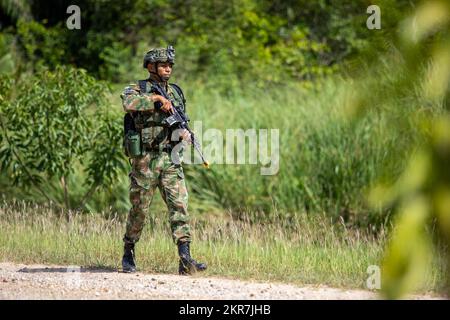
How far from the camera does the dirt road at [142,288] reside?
6438mm

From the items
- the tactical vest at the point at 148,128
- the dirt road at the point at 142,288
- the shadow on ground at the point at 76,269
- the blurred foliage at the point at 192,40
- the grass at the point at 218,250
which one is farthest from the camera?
the blurred foliage at the point at 192,40

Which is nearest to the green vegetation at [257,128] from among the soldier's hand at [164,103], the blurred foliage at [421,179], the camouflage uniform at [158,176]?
the blurred foliage at [421,179]

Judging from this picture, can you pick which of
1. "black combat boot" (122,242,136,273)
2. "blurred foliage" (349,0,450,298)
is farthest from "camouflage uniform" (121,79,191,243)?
"blurred foliage" (349,0,450,298)

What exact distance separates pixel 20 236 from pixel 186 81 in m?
7.91

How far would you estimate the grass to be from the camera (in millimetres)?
7589

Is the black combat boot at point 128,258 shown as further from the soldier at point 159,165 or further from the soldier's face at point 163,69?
the soldier's face at point 163,69

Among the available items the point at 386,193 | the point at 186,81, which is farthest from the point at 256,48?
the point at 386,193

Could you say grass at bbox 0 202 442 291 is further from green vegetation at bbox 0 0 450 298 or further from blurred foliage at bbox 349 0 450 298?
blurred foliage at bbox 349 0 450 298

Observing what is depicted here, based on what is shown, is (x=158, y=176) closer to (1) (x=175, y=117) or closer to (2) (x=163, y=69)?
(1) (x=175, y=117)

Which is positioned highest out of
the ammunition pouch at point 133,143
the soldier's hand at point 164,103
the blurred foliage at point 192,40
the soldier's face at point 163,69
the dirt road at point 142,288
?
the blurred foliage at point 192,40

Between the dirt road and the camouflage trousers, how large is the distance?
0.44 meters

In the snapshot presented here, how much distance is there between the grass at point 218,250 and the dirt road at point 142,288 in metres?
0.39

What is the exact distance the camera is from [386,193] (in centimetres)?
312

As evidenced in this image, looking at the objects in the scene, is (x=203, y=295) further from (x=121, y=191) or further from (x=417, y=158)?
(x=121, y=191)
